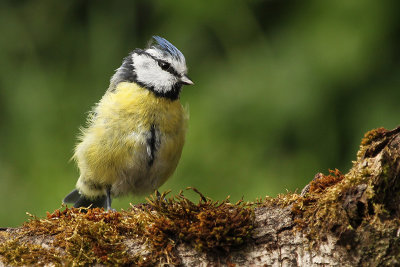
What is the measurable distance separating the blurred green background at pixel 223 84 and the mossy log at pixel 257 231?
3.47ft

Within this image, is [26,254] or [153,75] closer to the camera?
[26,254]

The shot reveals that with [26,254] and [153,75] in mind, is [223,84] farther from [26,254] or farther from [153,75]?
[26,254]

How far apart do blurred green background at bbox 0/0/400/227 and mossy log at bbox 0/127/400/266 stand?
1.06 metres

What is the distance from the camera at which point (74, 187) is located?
2895 millimetres

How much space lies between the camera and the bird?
240cm

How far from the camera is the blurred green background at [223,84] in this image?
2.68 metres

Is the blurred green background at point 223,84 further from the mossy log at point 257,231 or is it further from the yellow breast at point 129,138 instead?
the mossy log at point 257,231

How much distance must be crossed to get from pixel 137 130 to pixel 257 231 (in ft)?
3.43

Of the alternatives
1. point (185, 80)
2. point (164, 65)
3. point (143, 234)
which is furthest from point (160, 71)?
point (143, 234)

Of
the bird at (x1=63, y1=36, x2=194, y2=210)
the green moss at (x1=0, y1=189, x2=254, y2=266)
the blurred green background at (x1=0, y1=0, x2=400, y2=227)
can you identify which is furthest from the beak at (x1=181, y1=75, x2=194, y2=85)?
the green moss at (x1=0, y1=189, x2=254, y2=266)

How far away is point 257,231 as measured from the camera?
5.00 ft

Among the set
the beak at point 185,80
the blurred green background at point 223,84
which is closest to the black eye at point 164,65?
the beak at point 185,80

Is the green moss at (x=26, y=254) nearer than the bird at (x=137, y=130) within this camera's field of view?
Yes

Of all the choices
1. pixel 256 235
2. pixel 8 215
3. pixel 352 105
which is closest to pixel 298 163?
pixel 352 105
